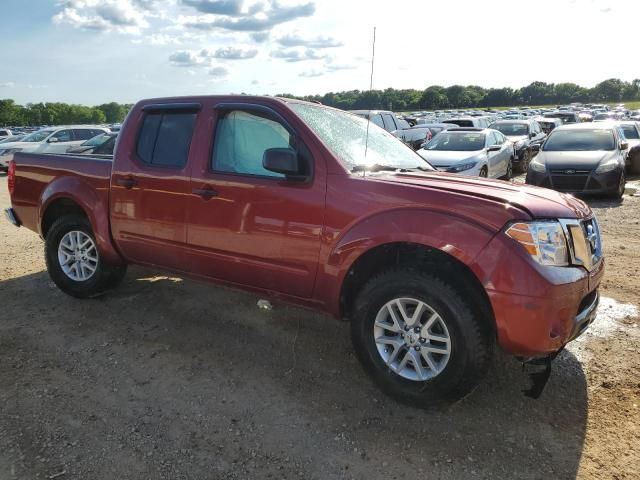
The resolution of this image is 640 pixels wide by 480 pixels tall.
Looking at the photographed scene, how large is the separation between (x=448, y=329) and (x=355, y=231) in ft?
2.67

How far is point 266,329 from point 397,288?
5.19 ft

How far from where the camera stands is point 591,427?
291 cm

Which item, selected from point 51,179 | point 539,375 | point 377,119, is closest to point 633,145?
point 377,119

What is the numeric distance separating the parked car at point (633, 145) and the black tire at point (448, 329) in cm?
1349

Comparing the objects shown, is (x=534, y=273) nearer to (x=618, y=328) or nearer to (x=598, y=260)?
(x=598, y=260)

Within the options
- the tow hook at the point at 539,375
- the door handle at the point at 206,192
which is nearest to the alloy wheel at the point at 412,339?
the tow hook at the point at 539,375

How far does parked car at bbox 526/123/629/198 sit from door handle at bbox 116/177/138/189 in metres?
8.50

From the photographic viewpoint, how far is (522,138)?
1566 centimetres

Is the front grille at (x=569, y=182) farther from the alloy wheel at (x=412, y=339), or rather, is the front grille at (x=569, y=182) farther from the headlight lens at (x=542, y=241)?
the alloy wheel at (x=412, y=339)

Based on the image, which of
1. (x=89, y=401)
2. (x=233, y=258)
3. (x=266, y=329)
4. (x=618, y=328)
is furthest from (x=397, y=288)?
(x=618, y=328)

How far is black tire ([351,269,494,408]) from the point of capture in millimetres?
2824

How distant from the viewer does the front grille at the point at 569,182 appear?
10.0 m

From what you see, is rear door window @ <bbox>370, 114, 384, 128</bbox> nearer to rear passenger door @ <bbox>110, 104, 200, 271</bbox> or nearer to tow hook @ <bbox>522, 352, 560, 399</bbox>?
rear passenger door @ <bbox>110, 104, 200, 271</bbox>

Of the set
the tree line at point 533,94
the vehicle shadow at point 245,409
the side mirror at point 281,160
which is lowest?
the vehicle shadow at point 245,409
